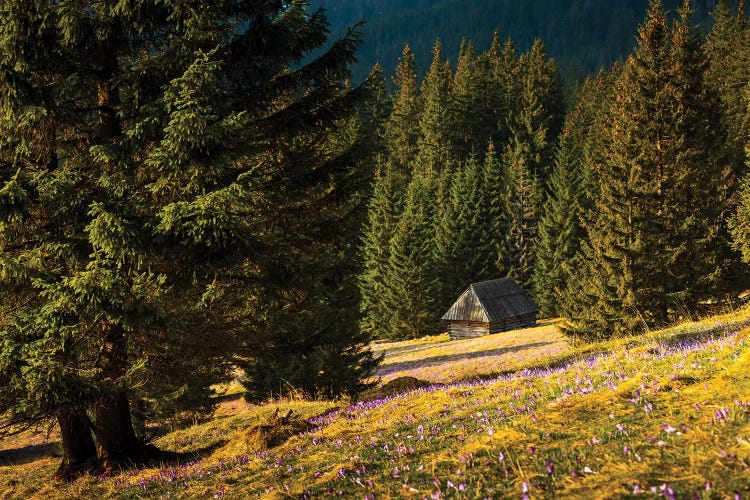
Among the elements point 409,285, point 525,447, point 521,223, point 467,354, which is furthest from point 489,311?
point 525,447

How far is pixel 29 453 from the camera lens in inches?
894

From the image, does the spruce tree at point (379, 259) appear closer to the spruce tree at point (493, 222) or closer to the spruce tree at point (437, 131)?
the spruce tree at point (493, 222)

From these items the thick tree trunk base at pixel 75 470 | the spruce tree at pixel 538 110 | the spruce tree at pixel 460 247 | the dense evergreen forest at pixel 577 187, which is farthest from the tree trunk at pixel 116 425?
the spruce tree at pixel 538 110

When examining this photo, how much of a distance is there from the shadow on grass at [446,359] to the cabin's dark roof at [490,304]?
13979 millimetres

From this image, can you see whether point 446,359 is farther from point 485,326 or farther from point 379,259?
point 379,259

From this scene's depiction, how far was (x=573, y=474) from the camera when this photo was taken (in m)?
2.84

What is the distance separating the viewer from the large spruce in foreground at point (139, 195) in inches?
257

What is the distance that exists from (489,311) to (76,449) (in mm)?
39402

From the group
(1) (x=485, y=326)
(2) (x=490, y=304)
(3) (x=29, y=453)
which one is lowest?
(1) (x=485, y=326)

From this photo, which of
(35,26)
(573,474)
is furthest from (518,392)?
(35,26)

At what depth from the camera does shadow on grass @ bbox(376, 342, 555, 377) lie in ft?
90.1

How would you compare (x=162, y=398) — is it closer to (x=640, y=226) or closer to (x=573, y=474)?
(x=573, y=474)

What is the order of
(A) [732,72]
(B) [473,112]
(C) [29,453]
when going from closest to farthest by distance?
(C) [29,453], (A) [732,72], (B) [473,112]

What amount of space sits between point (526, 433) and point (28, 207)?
7875 mm
